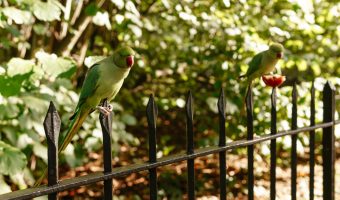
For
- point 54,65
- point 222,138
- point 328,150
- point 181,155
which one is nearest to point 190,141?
point 181,155

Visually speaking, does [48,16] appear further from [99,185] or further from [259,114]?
[99,185]

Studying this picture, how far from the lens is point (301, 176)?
5.70 m

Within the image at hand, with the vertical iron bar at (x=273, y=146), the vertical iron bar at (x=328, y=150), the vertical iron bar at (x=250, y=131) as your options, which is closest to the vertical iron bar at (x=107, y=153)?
the vertical iron bar at (x=250, y=131)

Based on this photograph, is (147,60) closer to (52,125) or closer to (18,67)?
(18,67)

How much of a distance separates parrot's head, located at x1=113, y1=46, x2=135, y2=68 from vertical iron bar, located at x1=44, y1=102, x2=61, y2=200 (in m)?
0.43

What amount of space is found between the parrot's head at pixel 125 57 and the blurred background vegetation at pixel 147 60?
744 millimetres

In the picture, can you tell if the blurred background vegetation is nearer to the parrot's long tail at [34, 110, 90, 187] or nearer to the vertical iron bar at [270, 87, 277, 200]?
the parrot's long tail at [34, 110, 90, 187]

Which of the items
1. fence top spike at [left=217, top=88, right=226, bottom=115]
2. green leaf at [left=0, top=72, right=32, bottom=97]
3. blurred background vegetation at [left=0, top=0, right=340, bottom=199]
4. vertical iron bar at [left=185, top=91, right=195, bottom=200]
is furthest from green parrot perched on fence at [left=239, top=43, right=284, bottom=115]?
green leaf at [left=0, top=72, right=32, bottom=97]

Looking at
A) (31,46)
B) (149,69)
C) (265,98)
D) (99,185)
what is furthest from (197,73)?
(31,46)

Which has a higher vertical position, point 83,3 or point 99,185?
point 83,3

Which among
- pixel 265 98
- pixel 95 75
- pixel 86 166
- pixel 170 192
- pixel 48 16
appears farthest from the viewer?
pixel 86 166

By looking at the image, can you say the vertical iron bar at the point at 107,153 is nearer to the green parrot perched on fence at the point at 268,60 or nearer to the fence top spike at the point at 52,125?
the fence top spike at the point at 52,125

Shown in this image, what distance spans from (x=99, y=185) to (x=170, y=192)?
30.8 inches

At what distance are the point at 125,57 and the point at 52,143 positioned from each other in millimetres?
489
